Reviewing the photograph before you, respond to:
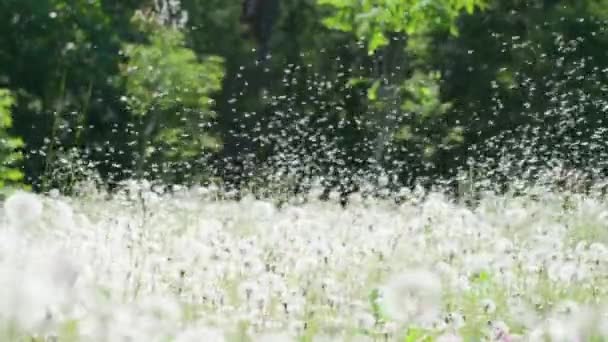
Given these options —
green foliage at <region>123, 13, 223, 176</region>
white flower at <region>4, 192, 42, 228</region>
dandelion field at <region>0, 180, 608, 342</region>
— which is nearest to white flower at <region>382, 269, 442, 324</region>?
dandelion field at <region>0, 180, 608, 342</region>

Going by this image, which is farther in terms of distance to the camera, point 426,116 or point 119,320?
point 426,116

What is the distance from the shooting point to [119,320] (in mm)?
2916

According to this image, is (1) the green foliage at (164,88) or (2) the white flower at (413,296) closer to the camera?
(2) the white flower at (413,296)

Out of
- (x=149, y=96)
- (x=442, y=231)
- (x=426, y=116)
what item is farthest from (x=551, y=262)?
(x=426, y=116)

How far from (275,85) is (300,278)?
26.1 meters

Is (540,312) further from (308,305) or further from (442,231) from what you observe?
(442,231)

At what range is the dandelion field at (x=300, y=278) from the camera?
298 cm

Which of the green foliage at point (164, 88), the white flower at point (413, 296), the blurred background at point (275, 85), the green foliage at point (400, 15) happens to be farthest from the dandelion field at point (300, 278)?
the green foliage at point (164, 88)

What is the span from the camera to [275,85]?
1214 inches

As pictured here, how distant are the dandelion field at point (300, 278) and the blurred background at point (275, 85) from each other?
430 centimetres

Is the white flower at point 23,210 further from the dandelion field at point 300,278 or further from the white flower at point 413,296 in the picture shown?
the white flower at point 413,296

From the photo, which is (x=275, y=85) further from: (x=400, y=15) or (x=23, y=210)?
(x=23, y=210)

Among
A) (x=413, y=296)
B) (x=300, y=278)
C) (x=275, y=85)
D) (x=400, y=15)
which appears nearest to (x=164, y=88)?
(x=275, y=85)

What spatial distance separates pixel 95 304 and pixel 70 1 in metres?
19.1
